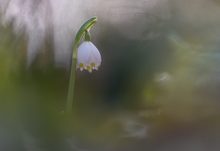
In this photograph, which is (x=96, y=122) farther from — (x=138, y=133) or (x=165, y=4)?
(x=165, y=4)

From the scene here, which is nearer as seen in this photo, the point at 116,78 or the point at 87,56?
the point at 87,56

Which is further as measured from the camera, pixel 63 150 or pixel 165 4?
pixel 165 4

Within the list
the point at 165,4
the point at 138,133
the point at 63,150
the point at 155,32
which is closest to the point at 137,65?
the point at 155,32

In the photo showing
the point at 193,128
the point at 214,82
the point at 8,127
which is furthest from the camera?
the point at 214,82

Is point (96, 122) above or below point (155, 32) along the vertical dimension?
below
